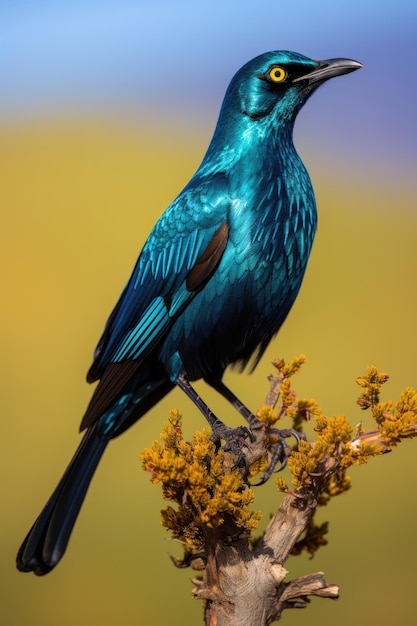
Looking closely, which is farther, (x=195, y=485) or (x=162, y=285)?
(x=162, y=285)

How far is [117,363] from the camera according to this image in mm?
3793

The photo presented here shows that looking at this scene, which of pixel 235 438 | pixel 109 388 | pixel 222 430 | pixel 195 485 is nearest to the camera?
pixel 195 485

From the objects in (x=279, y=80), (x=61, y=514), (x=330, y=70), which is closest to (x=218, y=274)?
(x=279, y=80)

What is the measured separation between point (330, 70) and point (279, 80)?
25 cm

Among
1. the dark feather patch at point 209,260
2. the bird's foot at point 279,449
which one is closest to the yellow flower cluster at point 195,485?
the bird's foot at point 279,449

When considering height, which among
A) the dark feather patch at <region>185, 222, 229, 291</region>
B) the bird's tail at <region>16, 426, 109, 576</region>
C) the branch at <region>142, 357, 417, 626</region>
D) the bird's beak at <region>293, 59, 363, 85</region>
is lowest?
the branch at <region>142, 357, 417, 626</region>

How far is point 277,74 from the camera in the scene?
3.78 meters

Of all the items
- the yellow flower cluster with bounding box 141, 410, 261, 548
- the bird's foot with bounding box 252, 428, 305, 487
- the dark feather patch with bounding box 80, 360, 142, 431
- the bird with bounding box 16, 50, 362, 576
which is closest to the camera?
the yellow flower cluster with bounding box 141, 410, 261, 548

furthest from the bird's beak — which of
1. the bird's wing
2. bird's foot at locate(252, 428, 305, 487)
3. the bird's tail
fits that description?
the bird's tail

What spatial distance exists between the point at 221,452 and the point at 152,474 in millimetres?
349

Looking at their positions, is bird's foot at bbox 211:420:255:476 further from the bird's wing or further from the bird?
the bird's wing

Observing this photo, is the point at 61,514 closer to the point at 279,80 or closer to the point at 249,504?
the point at 249,504

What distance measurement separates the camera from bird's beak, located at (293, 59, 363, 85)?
149 inches

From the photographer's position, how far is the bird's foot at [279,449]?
3.47 m
